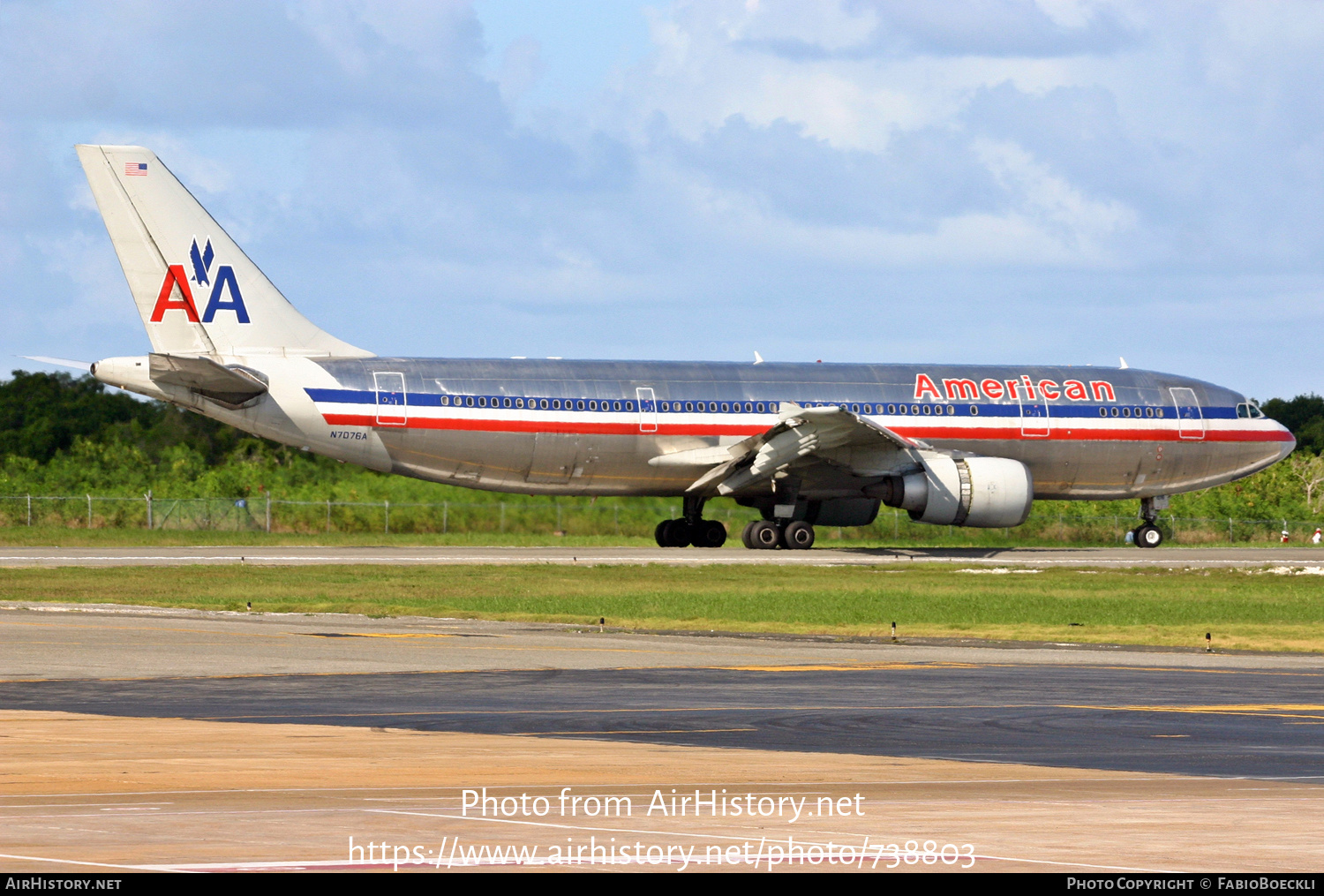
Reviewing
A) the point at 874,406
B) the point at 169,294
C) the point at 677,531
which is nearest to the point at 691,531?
the point at 677,531

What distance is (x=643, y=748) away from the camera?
41.4 ft

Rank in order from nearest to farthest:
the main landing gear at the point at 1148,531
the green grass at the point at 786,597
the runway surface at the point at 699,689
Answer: the runway surface at the point at 699,689 < the green grass at the point at 786,597 < the main landing gear at the point at 1148,531

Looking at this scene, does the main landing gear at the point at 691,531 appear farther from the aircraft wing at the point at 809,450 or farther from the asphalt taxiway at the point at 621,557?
the aircraft wing at the point at 809,450

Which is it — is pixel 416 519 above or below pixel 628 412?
below

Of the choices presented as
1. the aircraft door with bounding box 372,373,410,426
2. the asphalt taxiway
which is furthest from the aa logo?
the asphalt taxiway

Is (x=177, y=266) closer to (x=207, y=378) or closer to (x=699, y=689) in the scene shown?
(x=207, y=378)

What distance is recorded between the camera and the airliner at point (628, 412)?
42375 millimetres

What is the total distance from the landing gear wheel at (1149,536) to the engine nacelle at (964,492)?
27.7ft

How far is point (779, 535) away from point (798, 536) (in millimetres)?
678

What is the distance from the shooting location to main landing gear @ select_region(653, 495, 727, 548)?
159 feet

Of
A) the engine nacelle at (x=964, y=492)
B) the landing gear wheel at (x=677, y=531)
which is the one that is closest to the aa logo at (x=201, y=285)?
the landing gear wheel at (x=677, y=531)

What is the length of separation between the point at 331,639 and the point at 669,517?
98.0 feet
